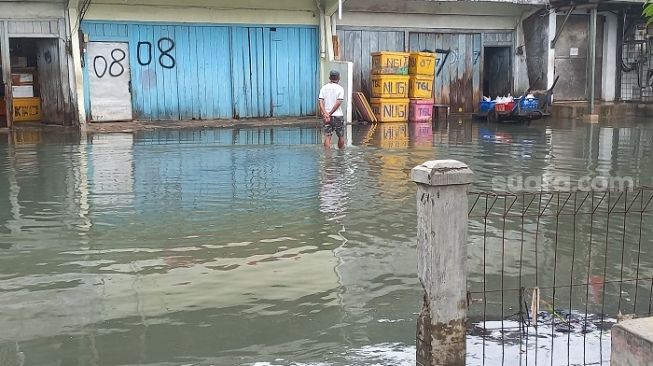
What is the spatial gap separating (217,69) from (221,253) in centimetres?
1319

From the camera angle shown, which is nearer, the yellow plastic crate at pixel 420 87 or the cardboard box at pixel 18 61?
the cardboard box at pixel 18 61

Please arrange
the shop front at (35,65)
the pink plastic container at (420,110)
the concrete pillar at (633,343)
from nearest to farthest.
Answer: the concrete pillar at (633,343)
the shop front at (35,65)
the pink plastic container at (420,110)

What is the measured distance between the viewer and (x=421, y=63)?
18672 mm

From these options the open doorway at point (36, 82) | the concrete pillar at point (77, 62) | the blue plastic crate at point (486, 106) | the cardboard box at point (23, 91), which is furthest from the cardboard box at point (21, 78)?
the blue plastic crate at point (486, 106)

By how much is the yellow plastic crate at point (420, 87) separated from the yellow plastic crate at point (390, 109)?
0.99 ft

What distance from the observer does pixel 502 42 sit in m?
21.6

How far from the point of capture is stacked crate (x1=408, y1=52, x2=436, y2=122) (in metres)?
18.7

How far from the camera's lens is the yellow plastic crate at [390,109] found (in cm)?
1875

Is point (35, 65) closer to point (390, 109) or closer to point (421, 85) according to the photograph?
point (390, 109)

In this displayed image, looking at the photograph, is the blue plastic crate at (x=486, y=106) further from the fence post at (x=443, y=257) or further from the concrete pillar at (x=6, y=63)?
the fence post at (x=443, y=257)

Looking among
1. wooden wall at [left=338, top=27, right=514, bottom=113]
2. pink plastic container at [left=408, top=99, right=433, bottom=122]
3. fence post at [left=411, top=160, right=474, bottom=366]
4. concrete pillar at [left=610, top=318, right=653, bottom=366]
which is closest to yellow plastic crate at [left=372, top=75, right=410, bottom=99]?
pink plastic container at [left=408, top=99, right=433, bottom=122]

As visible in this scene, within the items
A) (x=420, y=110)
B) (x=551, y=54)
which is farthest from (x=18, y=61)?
(x=551, y=54)

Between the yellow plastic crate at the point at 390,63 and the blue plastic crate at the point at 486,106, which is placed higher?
the yellow plastic crate at the point at 390,63

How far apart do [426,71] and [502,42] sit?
4.08 m
